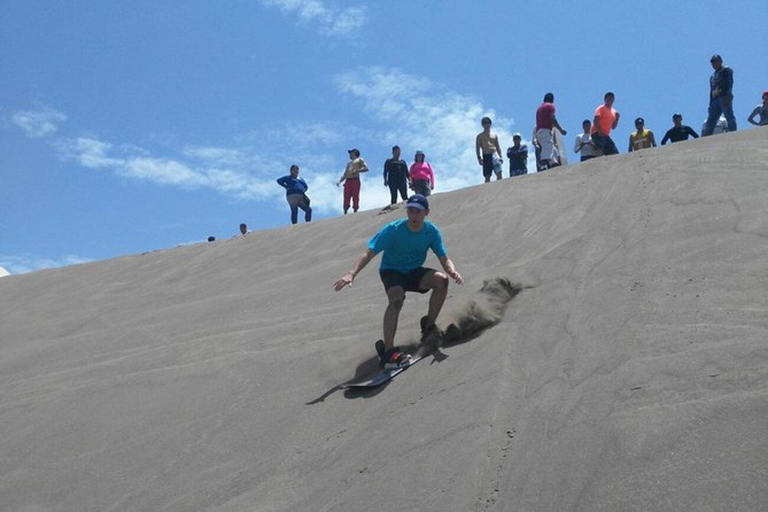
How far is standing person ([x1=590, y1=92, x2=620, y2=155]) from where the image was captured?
13.2 meters

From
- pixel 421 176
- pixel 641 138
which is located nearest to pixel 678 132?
pixel 641 138

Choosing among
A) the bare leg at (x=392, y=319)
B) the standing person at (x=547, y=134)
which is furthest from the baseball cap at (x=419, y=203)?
the standing person at (x=547, y=134)

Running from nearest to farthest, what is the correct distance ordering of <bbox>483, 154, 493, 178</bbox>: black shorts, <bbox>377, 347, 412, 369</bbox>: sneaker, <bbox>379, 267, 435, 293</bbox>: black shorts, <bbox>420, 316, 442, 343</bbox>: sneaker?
1. <bbox>377, 347, 412, 369</bbox>: sneaker
2. <bbox>420, 316, 442, 343</bbox>: sneaker
3. <bbox>379, 267, 435, 293</bbox>: black shorts
4. <bbox>483, 154, 493, 178</bbox>: black shorts

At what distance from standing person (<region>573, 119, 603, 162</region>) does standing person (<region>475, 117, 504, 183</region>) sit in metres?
1.29

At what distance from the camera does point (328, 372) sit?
22.7 ft

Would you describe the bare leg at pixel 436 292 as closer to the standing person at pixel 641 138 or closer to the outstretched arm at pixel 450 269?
the outstretched arm at pixel 450 269

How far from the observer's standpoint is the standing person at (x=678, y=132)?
1321 centimetres

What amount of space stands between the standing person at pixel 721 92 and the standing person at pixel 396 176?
478cm

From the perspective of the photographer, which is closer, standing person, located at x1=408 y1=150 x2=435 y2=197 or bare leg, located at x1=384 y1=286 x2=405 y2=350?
bare leg, located at x1=384 y1=286 x2=405 y2=350

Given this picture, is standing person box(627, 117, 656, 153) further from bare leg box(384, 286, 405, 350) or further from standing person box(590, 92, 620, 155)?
bare leg box(384, 286, 405, 350)

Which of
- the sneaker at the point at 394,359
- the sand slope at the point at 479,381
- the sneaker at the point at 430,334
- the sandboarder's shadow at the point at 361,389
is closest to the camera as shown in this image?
the sand slope at the point at 479,381

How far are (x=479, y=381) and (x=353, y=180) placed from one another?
33.9 ft

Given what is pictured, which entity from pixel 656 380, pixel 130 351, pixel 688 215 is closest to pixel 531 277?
pixel 688 215

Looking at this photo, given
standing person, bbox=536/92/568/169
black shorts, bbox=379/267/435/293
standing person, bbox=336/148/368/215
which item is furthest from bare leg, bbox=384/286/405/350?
standing person, bbox=336/148/368/215
